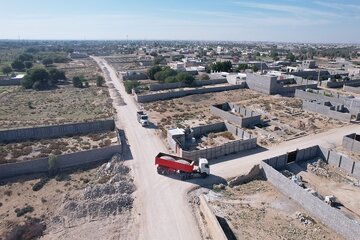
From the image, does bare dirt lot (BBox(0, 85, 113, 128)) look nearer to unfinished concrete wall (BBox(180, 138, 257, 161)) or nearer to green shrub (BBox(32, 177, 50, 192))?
green shrub (BBox(32, 177, 50, 192))

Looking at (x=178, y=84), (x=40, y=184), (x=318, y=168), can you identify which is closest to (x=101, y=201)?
(x=40, y=184)

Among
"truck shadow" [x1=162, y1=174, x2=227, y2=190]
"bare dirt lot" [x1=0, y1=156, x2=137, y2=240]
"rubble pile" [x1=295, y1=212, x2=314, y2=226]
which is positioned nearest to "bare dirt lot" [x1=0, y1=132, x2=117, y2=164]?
"bare dirt lot" [x1=0, y1=156, x2=137, y2=240]

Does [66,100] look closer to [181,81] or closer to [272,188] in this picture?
[181,81]

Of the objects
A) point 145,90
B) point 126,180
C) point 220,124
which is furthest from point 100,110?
point 126,180

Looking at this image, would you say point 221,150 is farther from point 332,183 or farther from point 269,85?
point 269,85

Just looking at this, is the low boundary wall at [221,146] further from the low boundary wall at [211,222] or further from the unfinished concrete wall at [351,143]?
the unfinished concrete wall at [351,143]

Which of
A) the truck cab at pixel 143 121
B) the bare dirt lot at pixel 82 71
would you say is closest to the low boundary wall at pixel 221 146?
the truck cab at pixel 143 121
